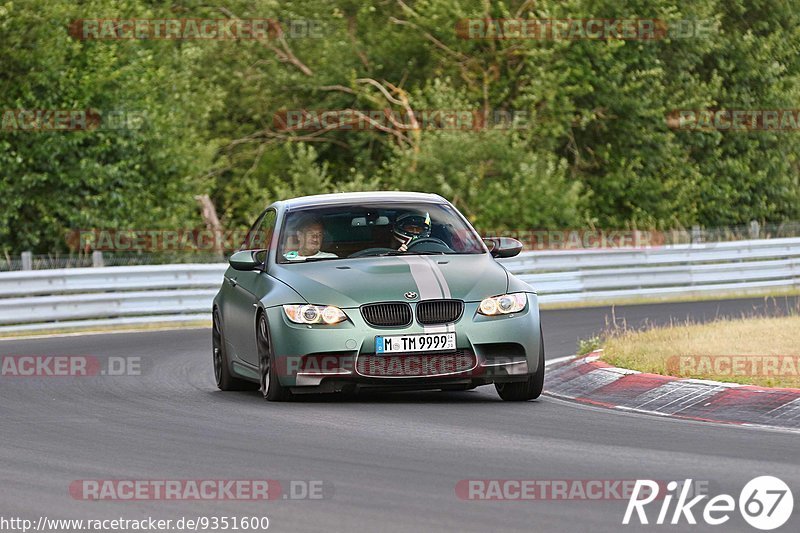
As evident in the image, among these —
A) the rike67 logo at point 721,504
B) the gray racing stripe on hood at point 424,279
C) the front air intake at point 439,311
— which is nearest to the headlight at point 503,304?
the front air intake at point 439,311

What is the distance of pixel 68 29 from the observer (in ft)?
114

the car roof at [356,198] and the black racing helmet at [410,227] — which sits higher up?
the car roof at [356,198]

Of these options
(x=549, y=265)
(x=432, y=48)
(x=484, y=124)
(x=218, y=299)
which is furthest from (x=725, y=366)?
(x=432, y=48)

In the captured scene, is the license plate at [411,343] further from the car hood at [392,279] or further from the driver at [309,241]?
the driver at [309,241]

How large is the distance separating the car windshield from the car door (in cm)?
32

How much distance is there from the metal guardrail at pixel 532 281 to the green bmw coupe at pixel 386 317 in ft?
38.3

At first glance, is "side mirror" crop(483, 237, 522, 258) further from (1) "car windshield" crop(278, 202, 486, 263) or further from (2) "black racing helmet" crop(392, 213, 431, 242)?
(2) "black racing helmet" crop(392, 213, 431, 242)

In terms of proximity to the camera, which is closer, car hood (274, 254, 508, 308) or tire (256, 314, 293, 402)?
car hood (274, 254, 508, 308)

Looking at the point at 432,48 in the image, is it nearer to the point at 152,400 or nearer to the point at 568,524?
the point at 152,400

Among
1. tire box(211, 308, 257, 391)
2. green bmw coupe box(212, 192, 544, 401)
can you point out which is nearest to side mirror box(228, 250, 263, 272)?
green bmw coupe box(212, 192, 544, 401)

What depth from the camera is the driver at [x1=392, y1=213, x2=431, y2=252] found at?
13.4 metres

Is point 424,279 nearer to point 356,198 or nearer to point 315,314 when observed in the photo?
point 315,314

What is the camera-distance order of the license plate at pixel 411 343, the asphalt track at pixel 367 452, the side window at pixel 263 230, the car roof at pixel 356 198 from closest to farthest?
→ the asphalt track at pixel 367 452 → the license plate at pixel 411 343 → the car roof at pixel 356 198 → the side window at pixel 263 230

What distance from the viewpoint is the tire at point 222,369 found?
14180 millimetres
